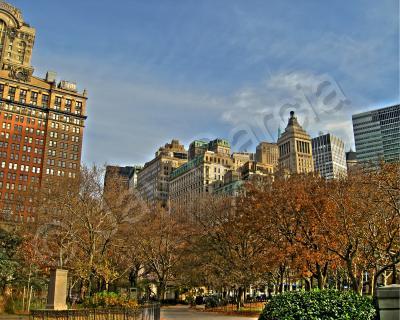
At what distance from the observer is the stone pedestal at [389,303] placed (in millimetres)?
12289

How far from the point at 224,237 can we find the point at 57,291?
81.0 feet

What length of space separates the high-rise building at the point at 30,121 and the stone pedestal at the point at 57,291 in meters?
105

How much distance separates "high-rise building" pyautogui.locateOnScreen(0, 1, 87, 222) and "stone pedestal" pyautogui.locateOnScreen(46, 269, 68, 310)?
105 metres

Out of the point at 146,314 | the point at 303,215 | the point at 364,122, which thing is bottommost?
the point at 146,314

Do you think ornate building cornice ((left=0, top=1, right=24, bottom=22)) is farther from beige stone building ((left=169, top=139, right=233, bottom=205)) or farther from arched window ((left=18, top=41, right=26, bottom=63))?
beige stone building ((left=169, top=139, right=233, bottom=205))

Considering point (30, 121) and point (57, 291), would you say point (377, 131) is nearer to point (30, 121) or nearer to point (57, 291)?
point (30, 121)

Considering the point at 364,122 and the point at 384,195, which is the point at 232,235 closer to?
the point at 384,195

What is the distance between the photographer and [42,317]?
18.6m

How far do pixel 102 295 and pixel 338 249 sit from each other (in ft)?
56.7

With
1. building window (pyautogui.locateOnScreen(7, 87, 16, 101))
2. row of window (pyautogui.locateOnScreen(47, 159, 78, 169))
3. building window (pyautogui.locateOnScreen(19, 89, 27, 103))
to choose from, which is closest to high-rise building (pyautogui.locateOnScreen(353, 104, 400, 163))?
row of window (pyautogui.locateOnScreen(47, 159, 78, 169))

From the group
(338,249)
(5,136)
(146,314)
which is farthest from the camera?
(5,136)

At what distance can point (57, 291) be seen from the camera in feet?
73.8

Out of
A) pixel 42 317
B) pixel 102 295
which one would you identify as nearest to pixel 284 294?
pixel 42 317

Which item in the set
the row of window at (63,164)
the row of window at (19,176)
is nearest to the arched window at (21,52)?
the row of window at (63,164)
